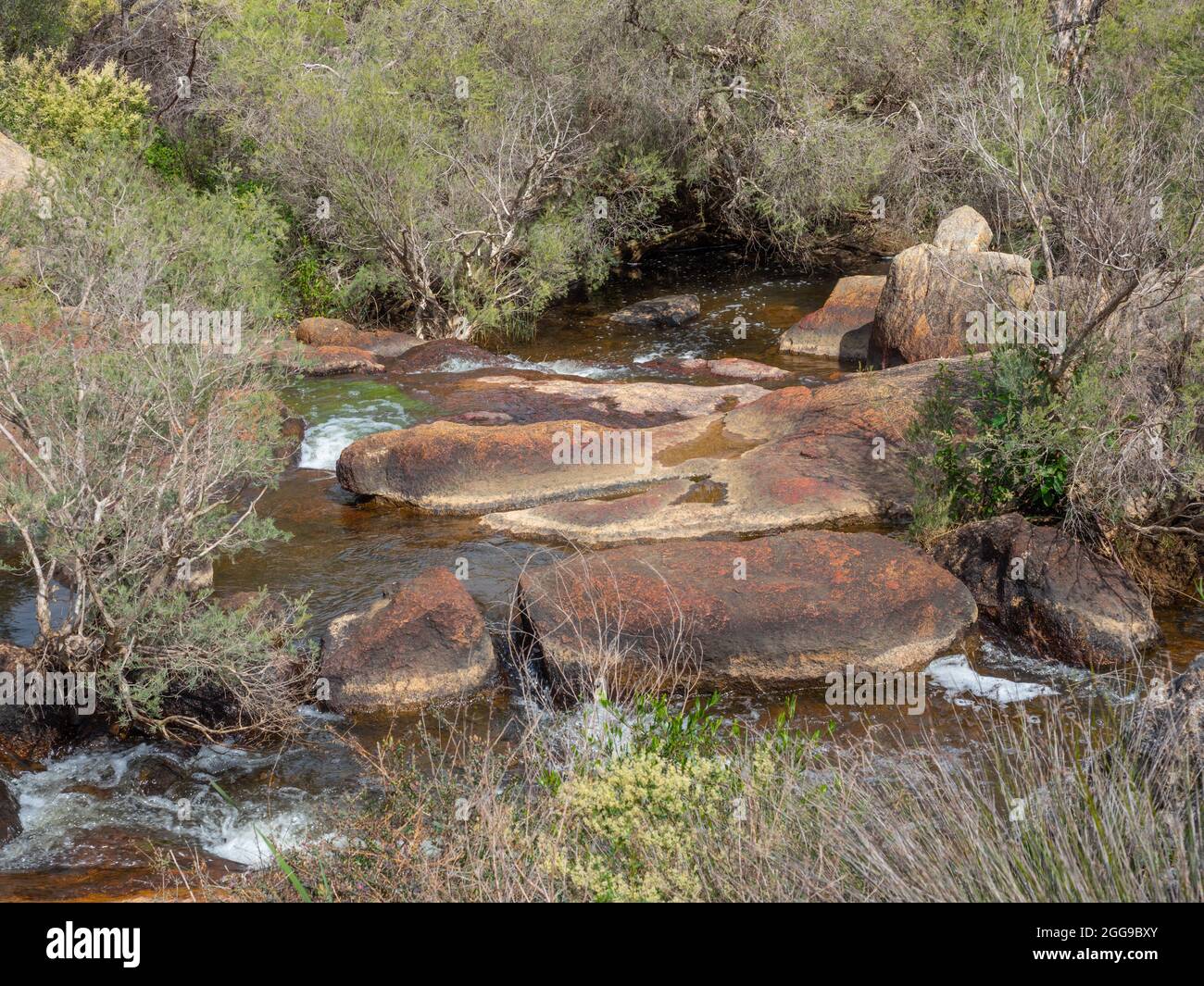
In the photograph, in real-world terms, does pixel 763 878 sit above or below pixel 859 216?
below

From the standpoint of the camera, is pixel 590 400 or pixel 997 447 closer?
pixel 997 447

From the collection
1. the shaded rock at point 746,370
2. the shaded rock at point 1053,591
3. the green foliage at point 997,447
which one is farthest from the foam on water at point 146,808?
the shaded rock at point 746,370

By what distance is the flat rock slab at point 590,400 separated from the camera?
503 inches

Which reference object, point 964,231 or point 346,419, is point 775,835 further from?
point 964,231

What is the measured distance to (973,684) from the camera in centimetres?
734

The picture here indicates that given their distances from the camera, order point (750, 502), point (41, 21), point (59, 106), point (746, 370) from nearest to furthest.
Result: point (750, 502)
point (746, 370)
point (59, 106)
point (41, 21)

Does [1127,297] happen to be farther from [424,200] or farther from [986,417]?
[424,200]

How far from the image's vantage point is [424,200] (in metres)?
17.0

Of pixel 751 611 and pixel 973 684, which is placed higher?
pixel 751 611

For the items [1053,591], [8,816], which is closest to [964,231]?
[1053,591]

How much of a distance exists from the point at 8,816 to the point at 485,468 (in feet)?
18.5

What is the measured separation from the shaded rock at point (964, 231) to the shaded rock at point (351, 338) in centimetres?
812
